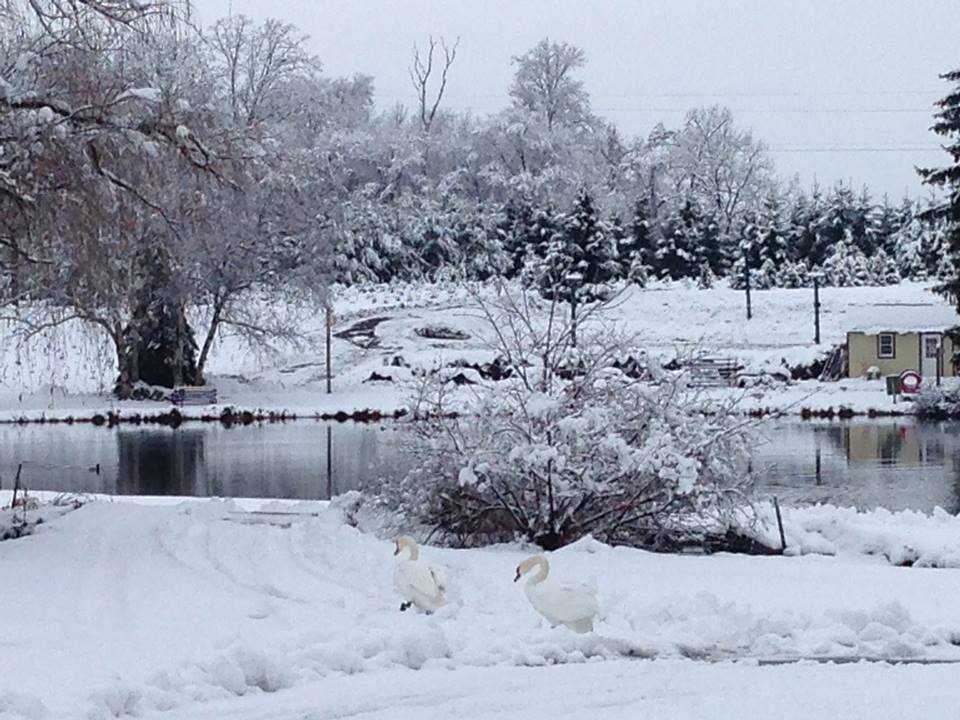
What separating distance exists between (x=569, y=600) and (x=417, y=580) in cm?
125

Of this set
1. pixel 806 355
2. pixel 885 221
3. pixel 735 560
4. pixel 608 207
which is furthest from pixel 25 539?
pixel 885 221

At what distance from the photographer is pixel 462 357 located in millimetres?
49250

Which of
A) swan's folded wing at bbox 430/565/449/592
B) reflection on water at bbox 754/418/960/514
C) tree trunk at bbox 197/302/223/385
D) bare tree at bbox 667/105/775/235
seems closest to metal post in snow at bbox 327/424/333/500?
reflection on water at bbox 754/418/960/514

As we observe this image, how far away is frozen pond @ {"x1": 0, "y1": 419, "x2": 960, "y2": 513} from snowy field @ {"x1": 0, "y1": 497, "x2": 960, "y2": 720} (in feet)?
12.6

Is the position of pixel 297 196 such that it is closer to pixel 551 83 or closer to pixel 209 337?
pixel 209 337

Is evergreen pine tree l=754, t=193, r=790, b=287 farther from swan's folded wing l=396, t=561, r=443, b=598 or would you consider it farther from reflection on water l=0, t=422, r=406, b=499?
swan's folded wing l=396, t=561, r=443, b=598

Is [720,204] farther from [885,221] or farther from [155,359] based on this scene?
[155,359]

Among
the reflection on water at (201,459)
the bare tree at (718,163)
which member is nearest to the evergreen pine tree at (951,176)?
the reflection on water at (201,459)

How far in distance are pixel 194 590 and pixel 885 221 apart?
6331 centimetres

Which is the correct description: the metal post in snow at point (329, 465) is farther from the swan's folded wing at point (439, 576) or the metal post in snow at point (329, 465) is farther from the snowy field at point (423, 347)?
the swan's folded wing at point (439, 576)

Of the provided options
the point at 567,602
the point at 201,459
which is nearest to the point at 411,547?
the point at 567,602

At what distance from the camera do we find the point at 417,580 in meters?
9.28

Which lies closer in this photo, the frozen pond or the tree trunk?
the frozen pond

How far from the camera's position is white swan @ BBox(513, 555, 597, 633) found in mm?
8516
